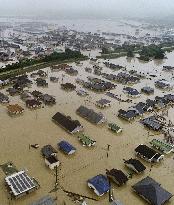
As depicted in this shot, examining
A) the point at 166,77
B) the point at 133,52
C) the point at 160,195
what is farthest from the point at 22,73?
the point at 160,195

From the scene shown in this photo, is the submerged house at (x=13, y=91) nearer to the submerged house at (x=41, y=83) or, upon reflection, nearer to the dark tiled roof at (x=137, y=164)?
the submerged house at (x=41, y=83)

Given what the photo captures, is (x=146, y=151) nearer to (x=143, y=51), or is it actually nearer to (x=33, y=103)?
(x=33, y=103)

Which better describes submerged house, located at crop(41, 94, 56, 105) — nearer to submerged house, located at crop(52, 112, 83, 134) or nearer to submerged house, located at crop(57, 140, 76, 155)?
submerged house, located at crop(52, 112, 83, 134)

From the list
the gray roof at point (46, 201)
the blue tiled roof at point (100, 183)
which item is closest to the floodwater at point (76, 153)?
the blue tiled roof at point (100, 183)

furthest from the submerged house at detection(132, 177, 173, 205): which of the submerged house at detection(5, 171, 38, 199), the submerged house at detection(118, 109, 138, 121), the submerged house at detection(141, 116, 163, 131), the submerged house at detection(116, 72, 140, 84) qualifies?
the submerged house at detection(116, 72, 140, 84)

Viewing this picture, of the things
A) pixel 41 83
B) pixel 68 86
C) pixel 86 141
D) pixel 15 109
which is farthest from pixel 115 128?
pixel 41 83

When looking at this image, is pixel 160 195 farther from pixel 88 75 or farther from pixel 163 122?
pixel 88 75
